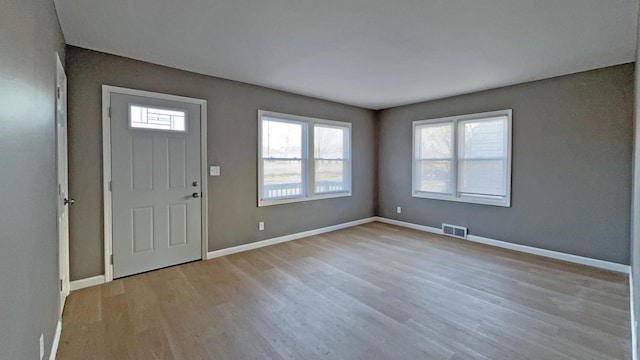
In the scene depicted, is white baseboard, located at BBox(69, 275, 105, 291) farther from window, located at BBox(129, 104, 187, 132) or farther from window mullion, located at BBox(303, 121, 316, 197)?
window mullion, located at BBox(303, 121, 316, 197)

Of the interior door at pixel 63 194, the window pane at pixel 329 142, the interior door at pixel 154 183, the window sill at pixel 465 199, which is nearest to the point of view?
the interior door at pixel 63 194

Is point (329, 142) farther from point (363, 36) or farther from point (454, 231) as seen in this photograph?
point (363, 36)

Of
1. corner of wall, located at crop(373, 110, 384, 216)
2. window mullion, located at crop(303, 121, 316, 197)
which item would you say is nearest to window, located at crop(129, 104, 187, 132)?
window mullion, located at crop(303, 121, 316, 197)

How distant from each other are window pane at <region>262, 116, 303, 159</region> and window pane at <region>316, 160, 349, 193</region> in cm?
58

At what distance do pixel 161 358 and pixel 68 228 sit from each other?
1.97 meters

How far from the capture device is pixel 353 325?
2402mm

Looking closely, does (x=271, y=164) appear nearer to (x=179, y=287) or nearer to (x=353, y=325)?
(x=179, y=287)

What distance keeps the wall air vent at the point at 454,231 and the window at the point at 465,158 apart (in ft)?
1.62

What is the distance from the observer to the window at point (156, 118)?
3.38 m

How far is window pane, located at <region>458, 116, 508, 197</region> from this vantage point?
4586 millimetres

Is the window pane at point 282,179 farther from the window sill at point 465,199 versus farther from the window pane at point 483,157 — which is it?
the window pane at point 483,157

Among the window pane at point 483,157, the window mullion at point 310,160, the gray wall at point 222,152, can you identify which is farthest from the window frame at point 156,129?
the window pane at point 483,157

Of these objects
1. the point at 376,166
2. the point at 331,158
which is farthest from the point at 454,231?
the point at 331,158

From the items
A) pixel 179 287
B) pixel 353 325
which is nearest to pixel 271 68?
pixel 179 287
